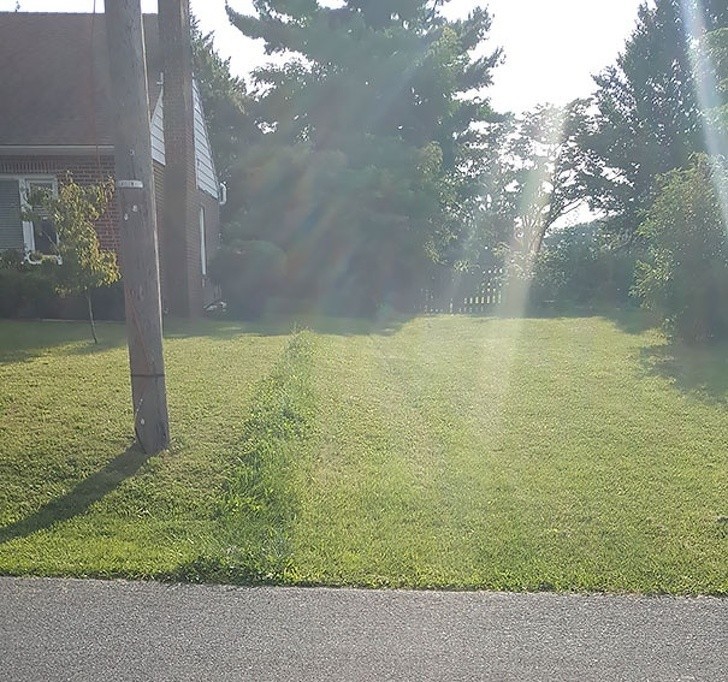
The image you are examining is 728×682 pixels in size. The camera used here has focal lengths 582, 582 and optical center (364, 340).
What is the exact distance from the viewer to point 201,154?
1708 cm

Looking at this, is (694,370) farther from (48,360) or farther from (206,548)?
(48,360)

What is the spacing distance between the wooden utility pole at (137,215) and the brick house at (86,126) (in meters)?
7.54

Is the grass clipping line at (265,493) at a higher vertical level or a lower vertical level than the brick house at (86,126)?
lower

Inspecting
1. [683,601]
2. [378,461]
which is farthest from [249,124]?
[683,601]

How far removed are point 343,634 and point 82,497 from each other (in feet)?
7.92

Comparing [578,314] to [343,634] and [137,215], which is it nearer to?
[137,215]

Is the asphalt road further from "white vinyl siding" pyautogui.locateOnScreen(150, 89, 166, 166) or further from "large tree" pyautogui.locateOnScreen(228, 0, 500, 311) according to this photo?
"large tree" pyautogui.locateOnScreen(228, 0, 500, 311)

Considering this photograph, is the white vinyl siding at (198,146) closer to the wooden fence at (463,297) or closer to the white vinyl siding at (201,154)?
the white vinyl siding at (201,154)

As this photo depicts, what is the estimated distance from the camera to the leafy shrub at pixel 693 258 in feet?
32.7

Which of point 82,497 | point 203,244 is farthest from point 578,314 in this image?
point 82,497

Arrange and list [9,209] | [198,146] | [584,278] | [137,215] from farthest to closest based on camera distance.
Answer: [584,278]
[198,146]
[9,209]
[137,215]

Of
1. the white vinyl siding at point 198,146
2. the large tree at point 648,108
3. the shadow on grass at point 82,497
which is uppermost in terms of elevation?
the large tree at point 648,108

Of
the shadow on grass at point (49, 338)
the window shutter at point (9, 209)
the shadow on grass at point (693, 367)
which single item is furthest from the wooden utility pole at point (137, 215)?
the window shutter at point (9, 209)

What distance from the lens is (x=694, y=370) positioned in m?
8.48
